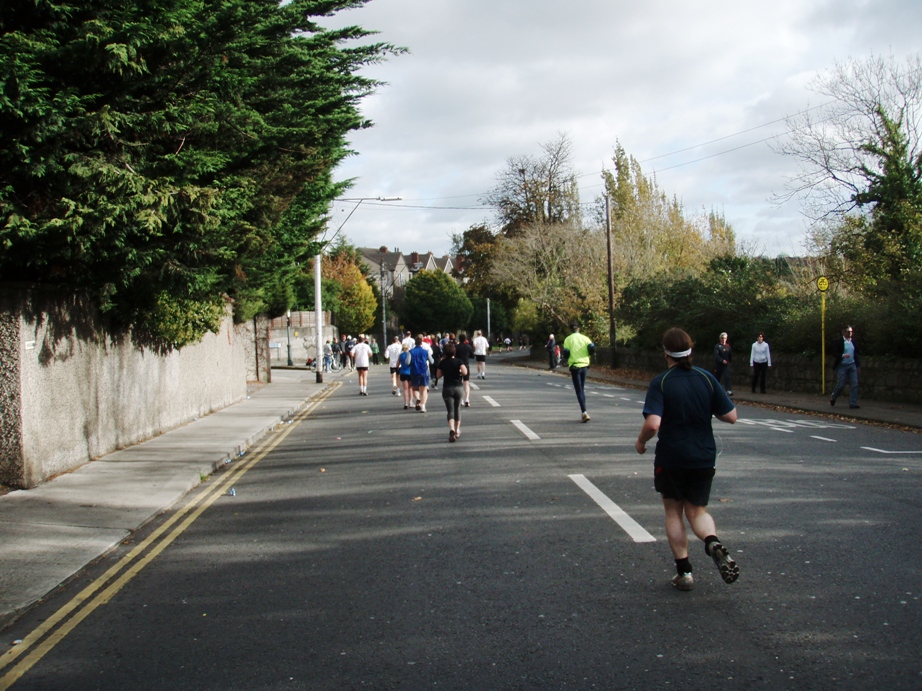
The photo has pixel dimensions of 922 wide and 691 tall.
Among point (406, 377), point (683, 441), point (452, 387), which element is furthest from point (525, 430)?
point (683, 441)

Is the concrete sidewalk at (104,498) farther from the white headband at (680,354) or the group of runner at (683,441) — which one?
the white headband at (680,354)

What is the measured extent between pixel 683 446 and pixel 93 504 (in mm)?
6514

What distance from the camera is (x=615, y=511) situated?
773 cm

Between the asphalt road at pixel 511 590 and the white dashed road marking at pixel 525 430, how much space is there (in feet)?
9.11

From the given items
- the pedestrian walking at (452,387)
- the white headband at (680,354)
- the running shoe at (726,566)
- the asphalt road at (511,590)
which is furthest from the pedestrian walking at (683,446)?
the pedestrian walking at (452,387)

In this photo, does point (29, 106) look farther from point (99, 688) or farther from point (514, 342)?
point (514, 342)

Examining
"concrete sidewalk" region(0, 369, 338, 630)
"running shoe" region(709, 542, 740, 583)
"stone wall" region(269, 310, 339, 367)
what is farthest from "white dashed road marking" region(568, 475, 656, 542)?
"stone wall" region(269, 310, 339, 367)

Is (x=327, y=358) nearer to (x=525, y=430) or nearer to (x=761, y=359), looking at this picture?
(x=761, y=359)

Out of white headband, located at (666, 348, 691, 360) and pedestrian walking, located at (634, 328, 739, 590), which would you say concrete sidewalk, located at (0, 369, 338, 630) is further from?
white headband, located at (666, 348, 691, 360)

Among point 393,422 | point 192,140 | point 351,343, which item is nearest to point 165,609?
point 192,140

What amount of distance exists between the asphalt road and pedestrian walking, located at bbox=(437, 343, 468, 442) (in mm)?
2816

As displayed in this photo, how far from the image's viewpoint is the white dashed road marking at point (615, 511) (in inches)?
268

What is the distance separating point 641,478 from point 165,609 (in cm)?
554

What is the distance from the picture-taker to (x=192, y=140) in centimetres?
1100
